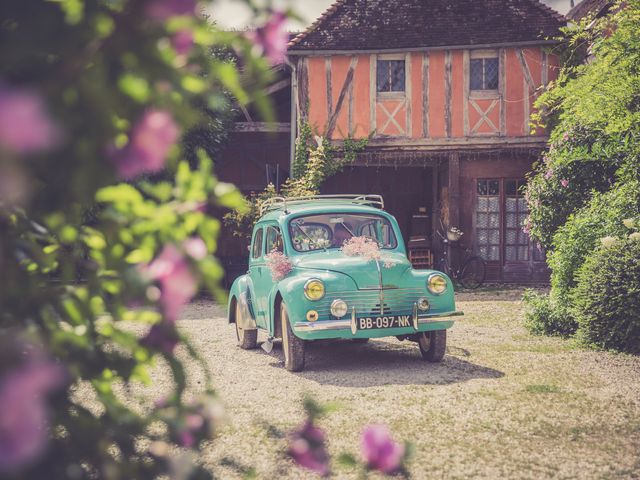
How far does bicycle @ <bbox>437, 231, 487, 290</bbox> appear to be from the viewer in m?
15.7

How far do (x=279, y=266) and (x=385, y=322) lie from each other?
4.30 ft

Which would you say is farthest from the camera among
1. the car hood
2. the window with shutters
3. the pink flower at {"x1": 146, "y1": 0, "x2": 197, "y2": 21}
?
the window with shutters

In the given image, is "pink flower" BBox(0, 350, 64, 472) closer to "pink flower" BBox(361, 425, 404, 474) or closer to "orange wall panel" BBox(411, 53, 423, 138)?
"pink flower" BBox(361, 425, 404, 474)

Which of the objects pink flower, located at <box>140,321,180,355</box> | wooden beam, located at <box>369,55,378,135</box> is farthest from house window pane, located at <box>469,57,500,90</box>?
pink flower, located at <box>140,321,180,355</box>

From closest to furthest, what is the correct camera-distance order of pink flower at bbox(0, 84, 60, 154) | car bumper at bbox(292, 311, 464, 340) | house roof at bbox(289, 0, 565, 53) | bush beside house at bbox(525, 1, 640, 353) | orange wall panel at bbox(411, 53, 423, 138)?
1. pink flower at bbox(0, 84, 60, 154)
2. car bumper at bbox(292, 311, 464, 340)
3. bush beside house at bbox(525, 1, 640, 353)
4. house roof at bbox(289, 0, 565, 53)
5. orange wall panel at bbox(411, 53, 423, 138)

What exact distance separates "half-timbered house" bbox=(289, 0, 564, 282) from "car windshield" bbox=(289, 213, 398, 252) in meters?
8.47

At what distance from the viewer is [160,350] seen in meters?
1.49

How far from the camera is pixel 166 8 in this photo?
1.06 meters

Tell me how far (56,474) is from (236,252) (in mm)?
18125

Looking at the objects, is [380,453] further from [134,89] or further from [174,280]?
[134,89]

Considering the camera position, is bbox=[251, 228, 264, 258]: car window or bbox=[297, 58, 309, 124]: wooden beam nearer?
bbox=[251, 228, 264, 258]: car window

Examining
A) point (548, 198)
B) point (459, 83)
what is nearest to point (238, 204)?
point (548, 198)

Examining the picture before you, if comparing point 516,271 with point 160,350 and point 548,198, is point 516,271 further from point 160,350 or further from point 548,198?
point 160,350

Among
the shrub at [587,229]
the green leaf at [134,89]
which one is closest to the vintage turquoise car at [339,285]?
the shrub at [587,229]
